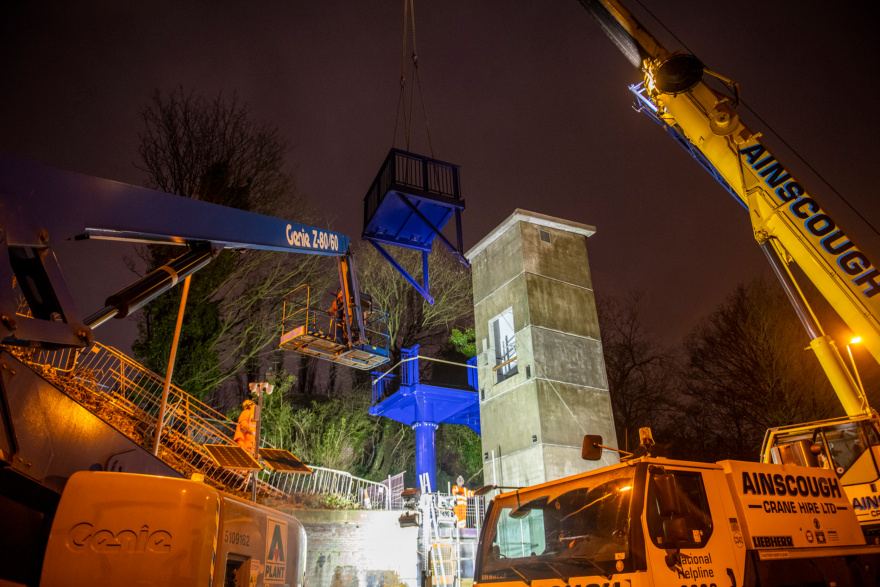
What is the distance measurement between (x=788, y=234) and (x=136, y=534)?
31.8 ft

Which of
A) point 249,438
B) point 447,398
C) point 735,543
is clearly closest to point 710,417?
point 447,398

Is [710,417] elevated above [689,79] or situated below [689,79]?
below

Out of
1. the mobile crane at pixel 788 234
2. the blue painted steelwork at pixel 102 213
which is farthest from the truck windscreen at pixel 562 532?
the blue painted steelwork at pixel 102 213

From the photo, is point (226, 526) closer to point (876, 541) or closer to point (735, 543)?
point (735, 543)

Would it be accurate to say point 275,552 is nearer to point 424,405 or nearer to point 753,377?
point 424,405

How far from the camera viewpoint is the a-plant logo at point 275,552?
6293 mm

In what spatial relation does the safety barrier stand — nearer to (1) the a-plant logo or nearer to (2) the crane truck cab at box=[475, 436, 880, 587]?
(1) the a-plant logo

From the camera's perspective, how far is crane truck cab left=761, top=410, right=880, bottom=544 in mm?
7355

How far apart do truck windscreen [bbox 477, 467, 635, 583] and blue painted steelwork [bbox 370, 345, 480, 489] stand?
14583 millimetres

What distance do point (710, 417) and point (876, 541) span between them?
23798 mm

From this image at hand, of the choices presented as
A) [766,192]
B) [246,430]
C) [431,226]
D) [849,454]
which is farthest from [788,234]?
[246,430]

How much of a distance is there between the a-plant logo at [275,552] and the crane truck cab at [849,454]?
6.68 meters

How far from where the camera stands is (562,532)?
494 centimetres

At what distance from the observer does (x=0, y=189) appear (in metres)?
3.87
